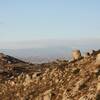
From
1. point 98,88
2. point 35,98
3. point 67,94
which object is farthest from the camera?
point 35,98

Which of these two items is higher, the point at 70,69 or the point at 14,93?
the point at 70,69

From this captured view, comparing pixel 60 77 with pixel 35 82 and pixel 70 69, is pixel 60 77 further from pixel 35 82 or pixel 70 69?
pixel 35 82

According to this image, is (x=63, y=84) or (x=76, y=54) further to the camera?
(x=76, y=54)

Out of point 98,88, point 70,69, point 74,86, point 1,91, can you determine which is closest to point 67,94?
point 74,86

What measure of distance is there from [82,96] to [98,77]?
3418 millimetres

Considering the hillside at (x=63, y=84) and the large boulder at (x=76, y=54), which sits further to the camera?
the large boulder at (x=76, y=54)

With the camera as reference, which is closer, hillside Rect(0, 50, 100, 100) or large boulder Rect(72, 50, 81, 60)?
hillside Rect(0, 50, 100, 100)

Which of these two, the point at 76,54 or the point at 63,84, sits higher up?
the point at 76,54

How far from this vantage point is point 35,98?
137 ft

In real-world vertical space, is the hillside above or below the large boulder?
below

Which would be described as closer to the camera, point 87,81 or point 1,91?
point 87,81

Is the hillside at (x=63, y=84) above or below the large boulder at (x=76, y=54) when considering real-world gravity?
below

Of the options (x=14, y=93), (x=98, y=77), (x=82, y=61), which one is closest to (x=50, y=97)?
(x=98, y=77)

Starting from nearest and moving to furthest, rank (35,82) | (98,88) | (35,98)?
(98,88) < (35,98) < (35,82)
